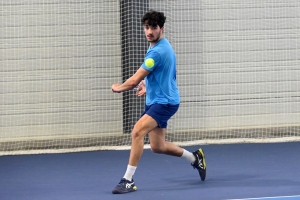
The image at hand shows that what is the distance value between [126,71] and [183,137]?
4.43 ft

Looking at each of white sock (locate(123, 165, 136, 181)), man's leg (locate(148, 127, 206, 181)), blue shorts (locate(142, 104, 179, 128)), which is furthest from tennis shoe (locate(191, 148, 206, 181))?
white sock (locate(123, 165, 136, 181))

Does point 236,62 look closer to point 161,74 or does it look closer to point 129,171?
point 161,74

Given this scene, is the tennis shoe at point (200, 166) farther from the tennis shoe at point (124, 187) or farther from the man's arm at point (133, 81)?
the man's arm at point (133, 81)

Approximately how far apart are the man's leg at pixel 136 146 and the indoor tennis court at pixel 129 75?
2.20 m

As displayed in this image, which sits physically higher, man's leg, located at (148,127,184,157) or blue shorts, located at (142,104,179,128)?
blue shorts, located at (142,104,179,128)

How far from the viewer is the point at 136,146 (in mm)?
6891

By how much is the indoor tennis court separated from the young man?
7.22ft

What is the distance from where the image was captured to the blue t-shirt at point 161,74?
6805mm

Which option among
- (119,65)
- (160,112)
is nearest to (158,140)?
(160,112)

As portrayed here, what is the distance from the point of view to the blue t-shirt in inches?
268

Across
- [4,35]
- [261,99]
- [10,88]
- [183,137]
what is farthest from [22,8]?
→ [261,99]

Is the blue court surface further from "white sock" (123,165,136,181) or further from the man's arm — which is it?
the man's arm

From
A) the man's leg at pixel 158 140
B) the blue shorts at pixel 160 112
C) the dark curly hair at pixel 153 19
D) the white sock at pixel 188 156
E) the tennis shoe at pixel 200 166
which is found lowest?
the tennis shoe at pixel 200 166

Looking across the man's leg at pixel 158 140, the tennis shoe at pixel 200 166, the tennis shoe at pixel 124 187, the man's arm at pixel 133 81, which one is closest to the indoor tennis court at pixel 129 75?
the tennis shoe at pixel 200 166
